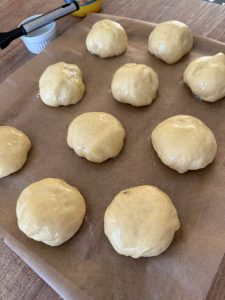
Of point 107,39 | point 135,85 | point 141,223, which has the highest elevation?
point 107,39

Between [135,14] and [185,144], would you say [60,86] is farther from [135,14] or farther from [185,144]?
[135,14]

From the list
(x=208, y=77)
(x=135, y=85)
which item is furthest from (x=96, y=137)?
(x=208, y=77)

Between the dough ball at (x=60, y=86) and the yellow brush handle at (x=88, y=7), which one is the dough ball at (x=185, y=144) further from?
the yellow brush handle at (x=88, y=7)

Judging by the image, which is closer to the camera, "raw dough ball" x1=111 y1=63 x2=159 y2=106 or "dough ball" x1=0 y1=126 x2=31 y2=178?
"dough ball" x1=0 y1=126 x2=31 y2=178

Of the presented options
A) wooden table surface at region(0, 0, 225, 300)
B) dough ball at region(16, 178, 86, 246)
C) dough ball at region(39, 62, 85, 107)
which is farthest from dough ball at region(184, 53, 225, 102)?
dough ball at region(16, 178, 86, 246)

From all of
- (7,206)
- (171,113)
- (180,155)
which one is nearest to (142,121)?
(171,113)

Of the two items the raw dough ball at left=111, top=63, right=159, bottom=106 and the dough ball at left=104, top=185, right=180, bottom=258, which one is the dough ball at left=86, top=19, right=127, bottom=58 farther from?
the dough ball at left=104, top=185, right=180, bottom=258
